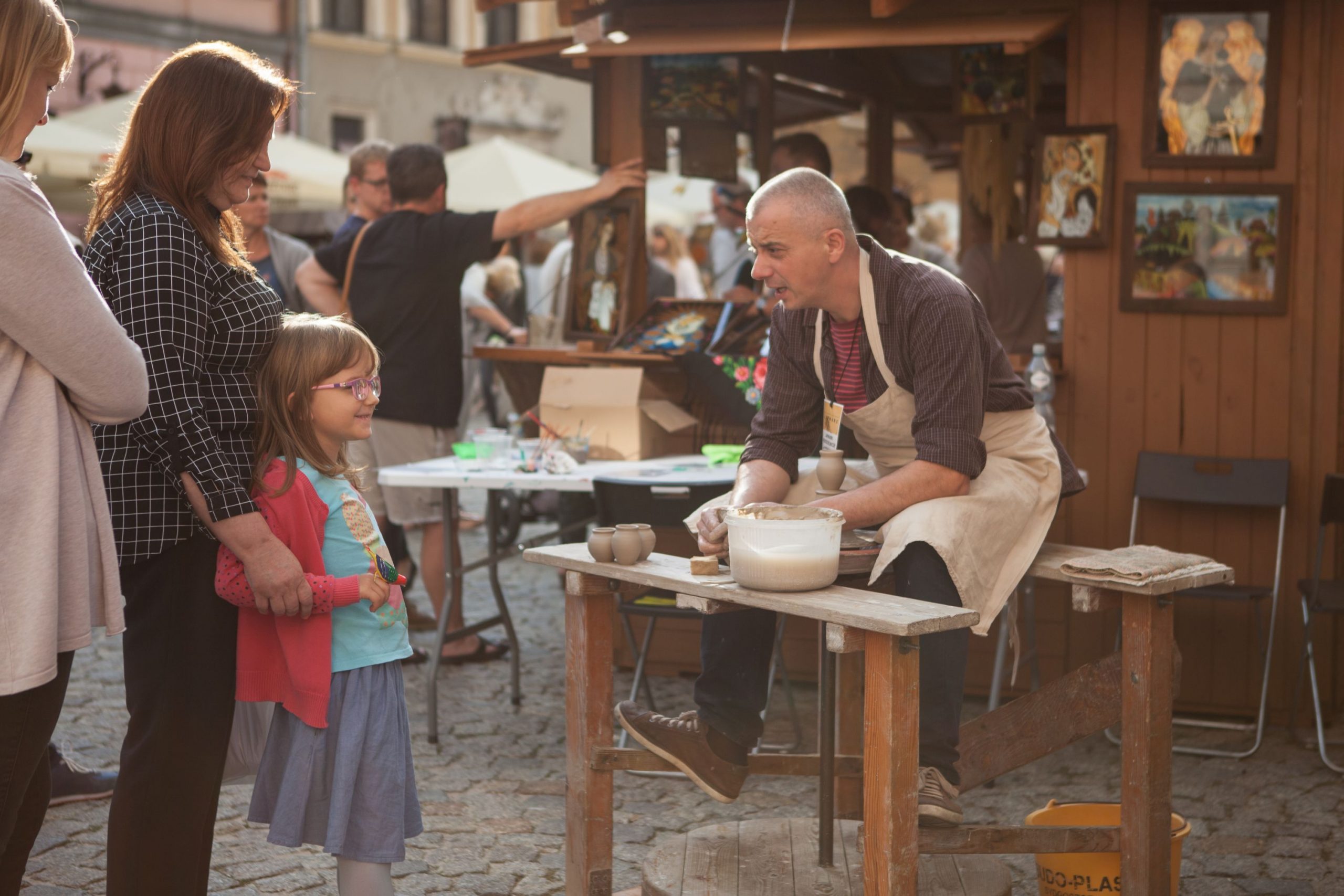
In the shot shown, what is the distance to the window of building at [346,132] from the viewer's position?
22500 millimetres

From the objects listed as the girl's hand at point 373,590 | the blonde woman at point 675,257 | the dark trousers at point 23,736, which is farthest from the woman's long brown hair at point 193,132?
the blonde woman at point 675,257

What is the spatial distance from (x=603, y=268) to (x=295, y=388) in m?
3.39

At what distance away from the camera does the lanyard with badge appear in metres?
3.51

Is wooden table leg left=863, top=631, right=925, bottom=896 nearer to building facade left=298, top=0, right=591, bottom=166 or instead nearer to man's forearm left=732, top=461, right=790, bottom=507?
man's forearm left=732, top=461, right=790, bottom=507

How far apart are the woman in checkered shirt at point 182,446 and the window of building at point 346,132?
806 inches

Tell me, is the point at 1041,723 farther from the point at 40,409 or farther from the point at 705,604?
the point at 40,409

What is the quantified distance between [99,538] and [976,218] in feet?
18.6

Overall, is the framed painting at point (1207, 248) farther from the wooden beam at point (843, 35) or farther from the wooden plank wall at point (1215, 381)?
the wooden beam at point (843, 35)

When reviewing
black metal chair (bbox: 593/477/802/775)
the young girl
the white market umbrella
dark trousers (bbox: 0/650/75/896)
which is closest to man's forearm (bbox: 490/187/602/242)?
black metal chair (bbox: 593/477/802/775)

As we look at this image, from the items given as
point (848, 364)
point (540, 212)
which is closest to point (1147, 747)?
point (848, 364)

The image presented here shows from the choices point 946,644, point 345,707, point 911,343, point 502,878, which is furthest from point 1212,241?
point 345,707

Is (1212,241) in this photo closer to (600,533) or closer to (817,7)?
(817,7)

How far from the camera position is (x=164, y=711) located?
2.59 metres

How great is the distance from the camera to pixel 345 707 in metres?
2.75
